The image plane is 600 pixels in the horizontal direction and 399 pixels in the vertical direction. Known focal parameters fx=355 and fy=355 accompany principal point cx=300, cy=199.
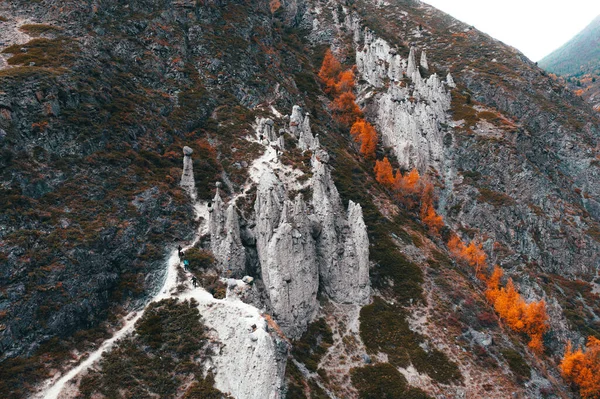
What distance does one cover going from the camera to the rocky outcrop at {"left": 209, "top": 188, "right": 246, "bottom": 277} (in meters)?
45.9

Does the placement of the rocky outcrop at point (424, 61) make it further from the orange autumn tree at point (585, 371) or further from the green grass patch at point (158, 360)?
the green grass patch at point (158, 360)

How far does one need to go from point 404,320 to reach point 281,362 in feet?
79.5

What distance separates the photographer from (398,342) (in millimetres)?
47938

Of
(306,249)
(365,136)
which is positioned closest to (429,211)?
(365,136)

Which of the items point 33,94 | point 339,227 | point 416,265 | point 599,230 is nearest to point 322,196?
point 339,227

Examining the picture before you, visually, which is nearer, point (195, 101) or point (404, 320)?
point (404, 320)

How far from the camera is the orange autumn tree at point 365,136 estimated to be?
8681 cm

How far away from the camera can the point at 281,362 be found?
33688mm

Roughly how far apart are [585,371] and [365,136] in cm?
5979

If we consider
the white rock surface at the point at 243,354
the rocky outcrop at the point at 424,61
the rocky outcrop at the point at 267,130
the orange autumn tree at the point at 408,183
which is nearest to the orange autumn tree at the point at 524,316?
the orange autumn tree at the point at 408,183

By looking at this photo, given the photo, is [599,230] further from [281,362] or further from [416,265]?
[281,362]

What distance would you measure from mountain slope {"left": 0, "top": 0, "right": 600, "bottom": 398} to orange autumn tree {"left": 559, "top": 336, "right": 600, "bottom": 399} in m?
2.70

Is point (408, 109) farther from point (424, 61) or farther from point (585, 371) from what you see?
point (585, 371)

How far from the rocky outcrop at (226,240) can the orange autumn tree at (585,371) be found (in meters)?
47.2
